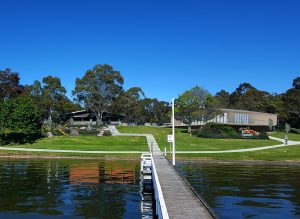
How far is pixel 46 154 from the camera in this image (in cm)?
5134

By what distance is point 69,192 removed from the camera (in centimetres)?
2480

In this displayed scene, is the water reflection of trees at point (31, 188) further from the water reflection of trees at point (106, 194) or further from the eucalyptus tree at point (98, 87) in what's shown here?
the eucalyptus tree at point (98, 87)

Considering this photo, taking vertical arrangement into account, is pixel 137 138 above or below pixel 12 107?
below

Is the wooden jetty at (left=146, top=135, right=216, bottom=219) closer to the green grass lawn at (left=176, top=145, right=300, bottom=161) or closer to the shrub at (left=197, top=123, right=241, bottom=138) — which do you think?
the green grass lawn at (left=176, top=145, right=300, bottom=161)

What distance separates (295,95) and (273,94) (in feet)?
67.3

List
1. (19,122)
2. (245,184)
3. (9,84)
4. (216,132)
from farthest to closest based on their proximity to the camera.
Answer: (9,84)
(216,132)
(19,122)
(245,184)

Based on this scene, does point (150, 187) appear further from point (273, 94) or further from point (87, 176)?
point (273, 94)

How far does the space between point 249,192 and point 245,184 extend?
3723 mm

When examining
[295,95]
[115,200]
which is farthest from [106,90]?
[115,200]

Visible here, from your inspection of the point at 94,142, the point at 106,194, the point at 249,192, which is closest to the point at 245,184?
the point at 249,192

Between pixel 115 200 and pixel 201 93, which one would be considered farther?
pixel 201 93

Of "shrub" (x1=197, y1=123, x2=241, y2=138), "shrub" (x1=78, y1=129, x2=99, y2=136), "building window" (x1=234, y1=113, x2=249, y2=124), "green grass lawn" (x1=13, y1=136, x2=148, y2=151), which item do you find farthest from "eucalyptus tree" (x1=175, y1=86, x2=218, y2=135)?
"shrub" (x1=78, y1=129, x2=99, y2=136)

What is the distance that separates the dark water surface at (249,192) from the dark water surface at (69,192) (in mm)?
4371

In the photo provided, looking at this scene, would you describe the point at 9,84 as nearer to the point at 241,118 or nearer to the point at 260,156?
the point at 241,118
